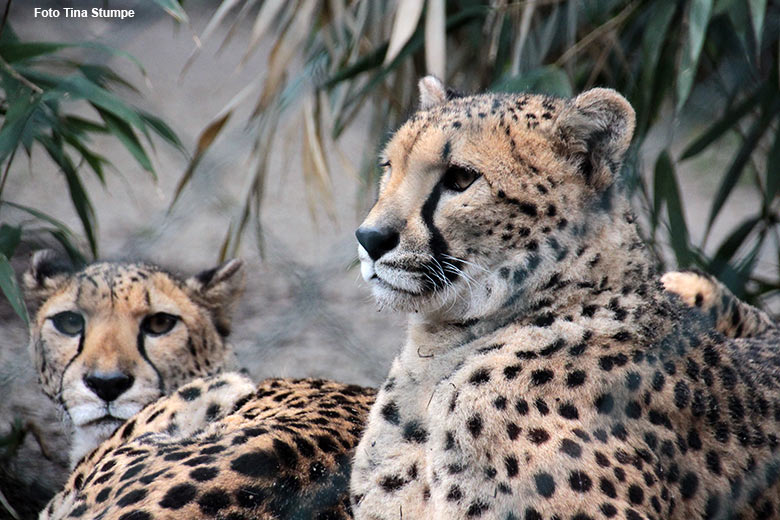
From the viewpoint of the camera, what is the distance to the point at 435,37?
2254 millimetres

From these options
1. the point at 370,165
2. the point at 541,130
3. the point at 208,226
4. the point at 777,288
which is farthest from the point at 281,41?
the point at 208,226

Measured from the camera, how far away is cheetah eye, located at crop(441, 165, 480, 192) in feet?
4.32

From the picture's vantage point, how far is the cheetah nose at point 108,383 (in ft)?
5.95

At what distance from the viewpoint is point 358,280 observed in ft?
5.25

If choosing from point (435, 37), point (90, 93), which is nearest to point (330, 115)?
point (435, 37)

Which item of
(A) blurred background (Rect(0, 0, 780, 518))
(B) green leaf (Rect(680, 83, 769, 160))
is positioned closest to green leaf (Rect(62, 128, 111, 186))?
(A) blurred background (Rect(0, 0, 780, 518))

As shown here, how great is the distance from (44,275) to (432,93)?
101 cm

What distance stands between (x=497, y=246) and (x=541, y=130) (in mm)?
180

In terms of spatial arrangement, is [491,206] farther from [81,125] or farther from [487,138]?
[81,125]

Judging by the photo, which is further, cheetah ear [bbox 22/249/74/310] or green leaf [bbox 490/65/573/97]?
green leaf [bbox 490/65/573/97]

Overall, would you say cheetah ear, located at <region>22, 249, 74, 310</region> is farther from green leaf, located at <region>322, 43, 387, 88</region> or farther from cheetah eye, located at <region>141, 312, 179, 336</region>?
green leaf, located at <region>322, 43, 387, 88</region>

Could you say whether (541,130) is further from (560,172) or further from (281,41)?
(281,41)

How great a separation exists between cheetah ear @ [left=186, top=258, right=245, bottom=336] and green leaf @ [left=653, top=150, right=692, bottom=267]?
43.7 inches

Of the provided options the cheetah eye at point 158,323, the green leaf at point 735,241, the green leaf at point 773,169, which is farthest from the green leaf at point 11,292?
the green leaf at point 735,241
